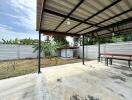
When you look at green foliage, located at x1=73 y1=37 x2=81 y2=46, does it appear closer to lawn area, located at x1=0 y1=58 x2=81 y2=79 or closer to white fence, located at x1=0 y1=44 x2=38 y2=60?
white fence, located at x1=0 y1=44 x2=38 y2=60

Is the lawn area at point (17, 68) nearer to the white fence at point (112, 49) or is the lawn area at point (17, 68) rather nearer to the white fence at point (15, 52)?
the white fence at point (15, 52)

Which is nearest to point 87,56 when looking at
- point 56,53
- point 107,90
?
point 56,53

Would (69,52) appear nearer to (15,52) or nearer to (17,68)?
(15,52)

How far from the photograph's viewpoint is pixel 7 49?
1451cm

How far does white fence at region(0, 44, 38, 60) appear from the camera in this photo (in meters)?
14.2

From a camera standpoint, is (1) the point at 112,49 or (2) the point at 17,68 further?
(1) the point at 112,49

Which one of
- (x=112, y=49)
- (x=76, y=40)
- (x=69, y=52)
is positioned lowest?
(x=69, y=52)

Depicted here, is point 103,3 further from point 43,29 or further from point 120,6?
point 43,29

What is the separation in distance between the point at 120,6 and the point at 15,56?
14.4 metres

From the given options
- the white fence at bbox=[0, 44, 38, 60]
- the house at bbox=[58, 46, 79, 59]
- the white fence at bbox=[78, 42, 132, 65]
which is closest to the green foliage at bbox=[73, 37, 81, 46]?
the house at bbox=[58, 46, 79, 59]

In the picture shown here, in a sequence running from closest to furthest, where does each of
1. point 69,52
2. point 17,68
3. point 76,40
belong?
point 17,68 < point 69,52 < point 76,40

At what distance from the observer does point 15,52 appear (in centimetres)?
1518

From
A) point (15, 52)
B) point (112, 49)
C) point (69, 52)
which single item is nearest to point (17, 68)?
point (15, 52)

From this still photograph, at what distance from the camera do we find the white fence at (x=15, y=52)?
14220 millimetres
